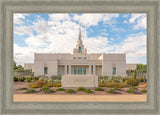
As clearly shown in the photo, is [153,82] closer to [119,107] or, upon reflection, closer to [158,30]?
[119,107]

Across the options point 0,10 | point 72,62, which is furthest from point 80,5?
point 72,62

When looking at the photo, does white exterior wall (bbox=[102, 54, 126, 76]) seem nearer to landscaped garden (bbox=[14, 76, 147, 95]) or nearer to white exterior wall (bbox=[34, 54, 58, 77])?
landscaped garden (bbox=[14, 76, 147, 95])

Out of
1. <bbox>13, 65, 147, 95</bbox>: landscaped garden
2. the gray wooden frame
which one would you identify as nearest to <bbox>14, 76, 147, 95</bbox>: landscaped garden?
<bbox>13, 65, 147, 95</bbox>: landscaped garden

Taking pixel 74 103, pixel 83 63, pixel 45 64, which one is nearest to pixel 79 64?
pixel 83 63

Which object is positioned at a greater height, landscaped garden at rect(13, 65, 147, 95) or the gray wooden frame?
the gray wooden frame

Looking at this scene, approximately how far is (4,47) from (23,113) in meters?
2.84

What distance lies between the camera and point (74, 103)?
4.19 meters

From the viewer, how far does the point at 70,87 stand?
870 cm

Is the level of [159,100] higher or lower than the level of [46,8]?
lower

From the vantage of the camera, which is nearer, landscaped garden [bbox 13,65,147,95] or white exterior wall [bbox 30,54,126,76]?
landscaped garden [bbox 13,65,147,95]

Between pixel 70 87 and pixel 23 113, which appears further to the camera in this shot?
pixel 70 87

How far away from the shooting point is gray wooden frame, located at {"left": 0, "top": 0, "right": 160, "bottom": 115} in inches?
161

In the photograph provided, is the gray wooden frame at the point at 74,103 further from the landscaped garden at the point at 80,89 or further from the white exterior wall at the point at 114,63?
the white exterior wall at the point at 114,63

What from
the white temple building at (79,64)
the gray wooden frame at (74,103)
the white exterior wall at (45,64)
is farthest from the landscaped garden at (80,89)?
the white temple building at (79,64)
